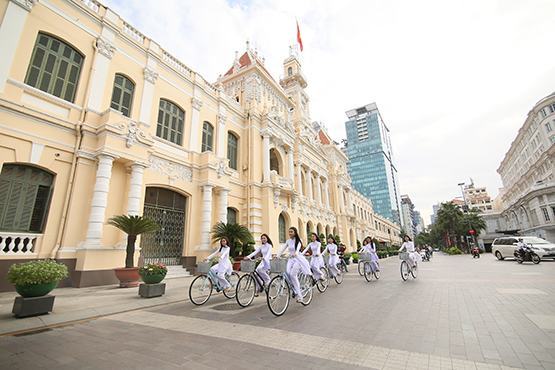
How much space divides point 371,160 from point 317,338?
11359 cm

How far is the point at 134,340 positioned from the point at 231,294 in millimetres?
4373

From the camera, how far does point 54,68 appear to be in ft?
34.9

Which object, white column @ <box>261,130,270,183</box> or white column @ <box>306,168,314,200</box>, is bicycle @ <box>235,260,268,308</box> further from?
white column @ <box>306,168,314,200</box>

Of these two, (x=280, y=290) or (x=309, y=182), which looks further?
(x=309, y=182)

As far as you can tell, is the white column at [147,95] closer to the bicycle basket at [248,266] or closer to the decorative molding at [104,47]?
the decorative molding at [104,47]

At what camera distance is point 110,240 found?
11.1 meters

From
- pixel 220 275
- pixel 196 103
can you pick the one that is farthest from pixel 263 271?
pixel 196 103

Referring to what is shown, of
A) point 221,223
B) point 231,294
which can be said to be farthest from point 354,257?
point 231,294

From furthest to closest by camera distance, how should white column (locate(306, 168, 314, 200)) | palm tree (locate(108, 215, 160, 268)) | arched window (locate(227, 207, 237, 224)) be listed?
white column (locate(306, 168, 314, 200)) → arched window (locate(227, 207, 237, 224)) → palm tree (locate(108, 215, 160, 268))

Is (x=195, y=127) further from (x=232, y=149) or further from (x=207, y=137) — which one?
(x=232, y=149)

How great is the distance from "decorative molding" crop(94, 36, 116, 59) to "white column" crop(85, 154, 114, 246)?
17.7 ft

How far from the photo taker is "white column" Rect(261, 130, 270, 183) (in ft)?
66.5

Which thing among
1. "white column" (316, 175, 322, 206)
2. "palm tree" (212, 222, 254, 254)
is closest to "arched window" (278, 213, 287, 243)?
"palm tree" (212, 222, 254, 254)

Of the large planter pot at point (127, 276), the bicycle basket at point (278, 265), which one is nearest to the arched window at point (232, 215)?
the large planter pot at point (127, 276)
